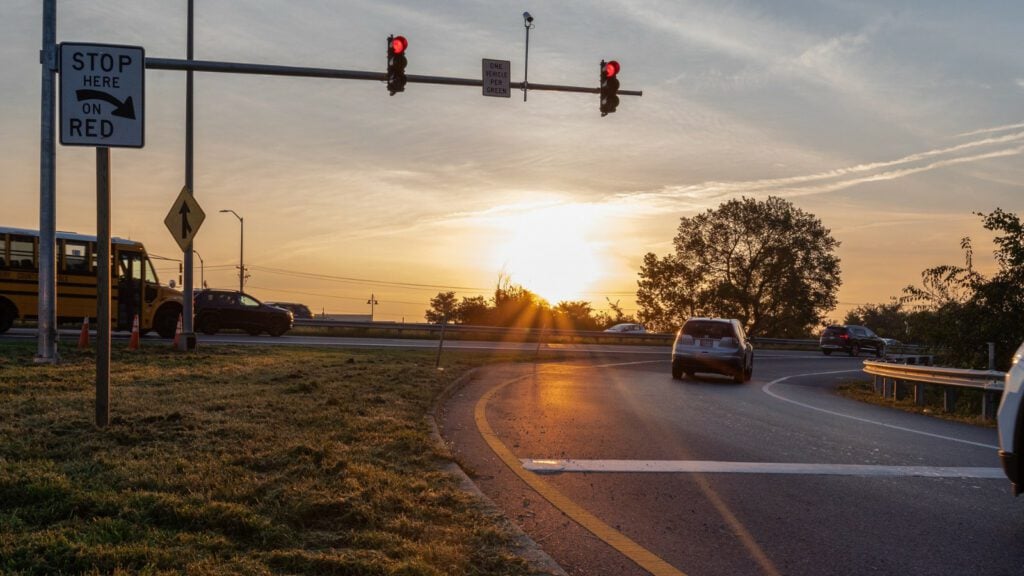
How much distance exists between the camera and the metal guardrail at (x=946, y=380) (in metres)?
12.6

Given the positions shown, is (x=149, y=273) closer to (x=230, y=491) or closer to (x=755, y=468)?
(x=230, y=491)

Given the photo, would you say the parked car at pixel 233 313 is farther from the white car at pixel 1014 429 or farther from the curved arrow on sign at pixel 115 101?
the white car at pixel 1014 429

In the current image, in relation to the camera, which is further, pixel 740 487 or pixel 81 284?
pixel 81 284

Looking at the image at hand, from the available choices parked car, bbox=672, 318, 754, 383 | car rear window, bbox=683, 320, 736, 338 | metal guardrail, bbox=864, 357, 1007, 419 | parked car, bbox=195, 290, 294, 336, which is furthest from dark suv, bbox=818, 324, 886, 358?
parked car, bbox=195, 290, 294, 336

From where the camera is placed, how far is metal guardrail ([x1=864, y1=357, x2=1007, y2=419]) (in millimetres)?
12641

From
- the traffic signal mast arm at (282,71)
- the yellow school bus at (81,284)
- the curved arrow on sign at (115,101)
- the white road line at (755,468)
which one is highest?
the traffic signal mast arm at (282,71)

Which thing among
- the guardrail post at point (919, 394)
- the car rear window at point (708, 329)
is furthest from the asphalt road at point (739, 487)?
the car rear window at point (708, 329)

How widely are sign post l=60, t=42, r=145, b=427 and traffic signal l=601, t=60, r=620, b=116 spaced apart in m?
11.2

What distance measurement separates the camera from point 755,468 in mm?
7270

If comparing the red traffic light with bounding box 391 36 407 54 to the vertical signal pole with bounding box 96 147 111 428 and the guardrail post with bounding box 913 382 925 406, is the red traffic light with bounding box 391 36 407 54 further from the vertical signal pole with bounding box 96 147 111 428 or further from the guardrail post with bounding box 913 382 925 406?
the guardrail post with bounding box 913 382 925 406

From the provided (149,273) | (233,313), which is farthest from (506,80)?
(233,313)

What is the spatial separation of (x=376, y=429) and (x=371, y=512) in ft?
10.8

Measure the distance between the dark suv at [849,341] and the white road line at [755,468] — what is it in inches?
1612

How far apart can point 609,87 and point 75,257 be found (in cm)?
1590
